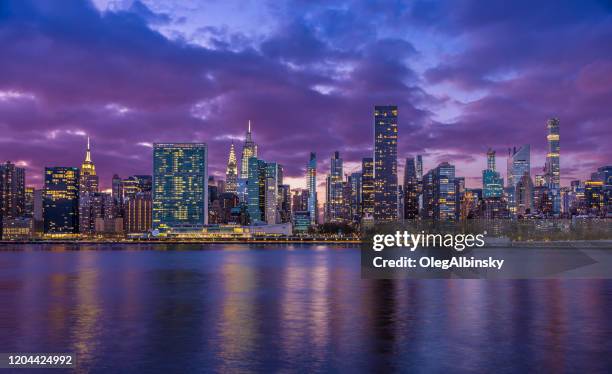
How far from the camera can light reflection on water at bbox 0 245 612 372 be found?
29969 millimetres

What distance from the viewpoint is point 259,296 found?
59844 mm

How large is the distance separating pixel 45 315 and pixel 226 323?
46.1ft

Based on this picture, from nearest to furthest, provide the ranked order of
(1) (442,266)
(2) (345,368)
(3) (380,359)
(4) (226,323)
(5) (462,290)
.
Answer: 1. (2) (345,368)
2. (3) (380,359)
3. (4) (226,323)
4. (5) (462,290)
5. (1) (442,266)

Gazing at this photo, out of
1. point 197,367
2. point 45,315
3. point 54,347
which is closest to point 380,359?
point 197,367

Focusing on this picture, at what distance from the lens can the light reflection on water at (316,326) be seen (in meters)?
30.0

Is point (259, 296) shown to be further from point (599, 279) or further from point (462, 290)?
point (599, 279)

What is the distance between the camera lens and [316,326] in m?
41.1

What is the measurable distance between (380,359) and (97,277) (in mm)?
64038

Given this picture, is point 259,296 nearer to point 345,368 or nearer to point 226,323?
point 226,323

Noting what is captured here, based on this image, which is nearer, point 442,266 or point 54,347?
point 54,347

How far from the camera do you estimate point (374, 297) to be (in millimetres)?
57812

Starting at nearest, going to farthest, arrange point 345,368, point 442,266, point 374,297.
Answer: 1. point 345,368
2. point 374,297
3. point 442,266

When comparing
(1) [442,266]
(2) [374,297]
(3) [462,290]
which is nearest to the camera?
(2) [374,297]

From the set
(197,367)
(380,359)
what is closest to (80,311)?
(197,367)
